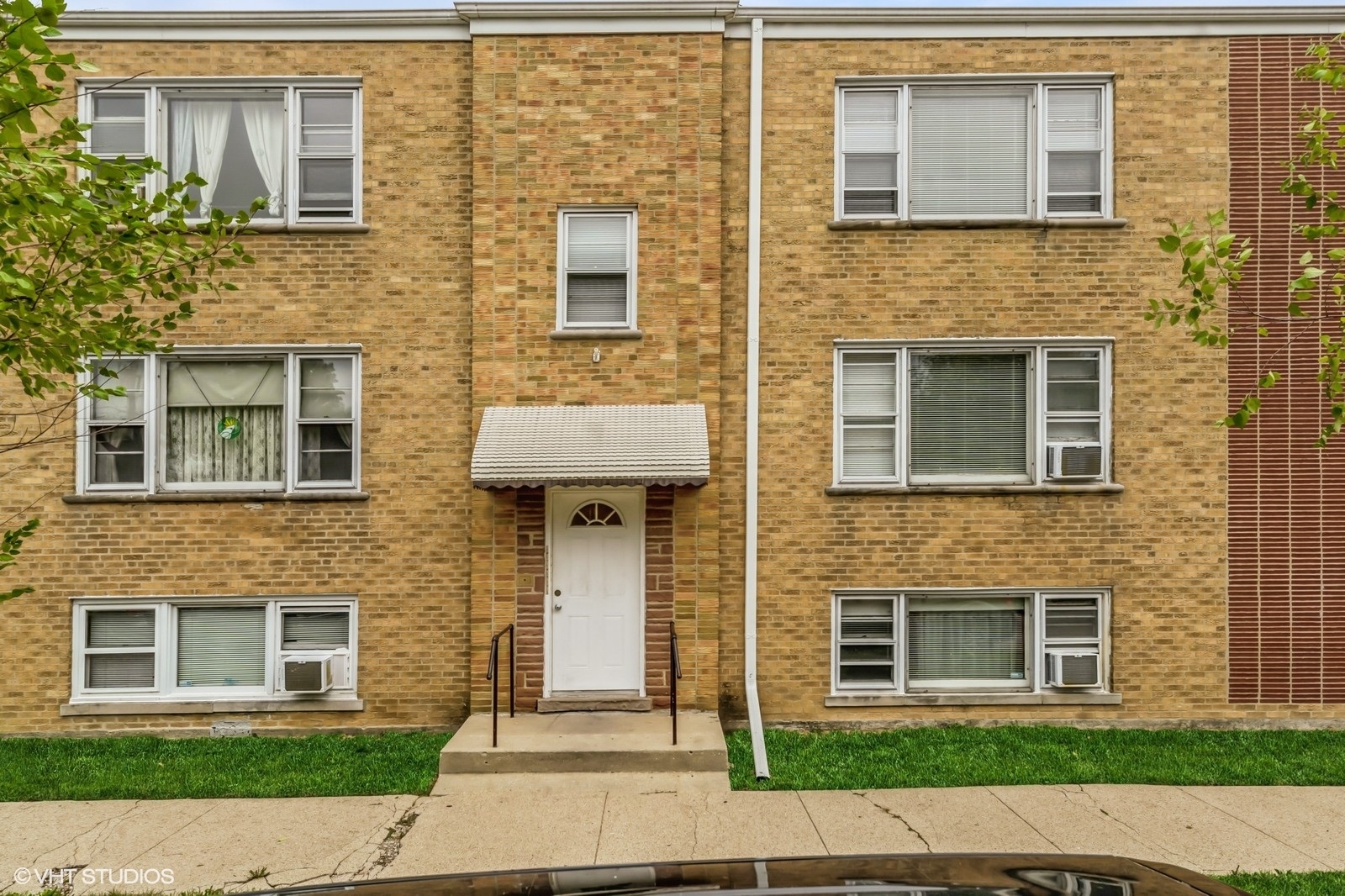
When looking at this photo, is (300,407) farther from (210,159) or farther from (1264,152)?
(1264,152)

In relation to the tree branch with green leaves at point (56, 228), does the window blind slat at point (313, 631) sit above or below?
below

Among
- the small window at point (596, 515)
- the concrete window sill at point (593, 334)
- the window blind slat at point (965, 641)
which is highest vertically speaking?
the concrete window sill at point (593, 334)

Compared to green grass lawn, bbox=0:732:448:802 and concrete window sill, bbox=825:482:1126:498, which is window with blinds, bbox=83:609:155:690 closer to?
green grass lawn, bbox=0:732:448:802

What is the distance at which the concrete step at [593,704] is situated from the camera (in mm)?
8164

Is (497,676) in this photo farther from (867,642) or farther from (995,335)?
(995,335)

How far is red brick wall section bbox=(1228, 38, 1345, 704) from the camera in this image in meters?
8.48

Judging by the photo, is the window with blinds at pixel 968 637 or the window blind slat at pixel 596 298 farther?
the window with blinds at pixel 968 637

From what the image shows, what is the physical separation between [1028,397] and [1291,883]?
4835mm

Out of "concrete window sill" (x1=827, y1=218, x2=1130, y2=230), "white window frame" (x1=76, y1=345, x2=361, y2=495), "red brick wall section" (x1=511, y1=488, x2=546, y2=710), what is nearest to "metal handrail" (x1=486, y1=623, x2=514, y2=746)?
"red brick wall section" (x1=511, y1=488, x2=546, y2=710)

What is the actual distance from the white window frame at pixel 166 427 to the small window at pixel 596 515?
237 cm

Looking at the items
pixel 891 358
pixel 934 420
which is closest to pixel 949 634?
pixel 934 420

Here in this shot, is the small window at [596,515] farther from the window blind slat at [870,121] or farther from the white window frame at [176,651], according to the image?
the window blind slat at [870,121]

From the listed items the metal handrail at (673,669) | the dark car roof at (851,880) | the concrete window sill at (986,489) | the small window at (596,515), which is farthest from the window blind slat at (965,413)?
the dark car roof at (851,880)

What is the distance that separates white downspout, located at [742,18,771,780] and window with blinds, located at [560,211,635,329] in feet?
4.19
